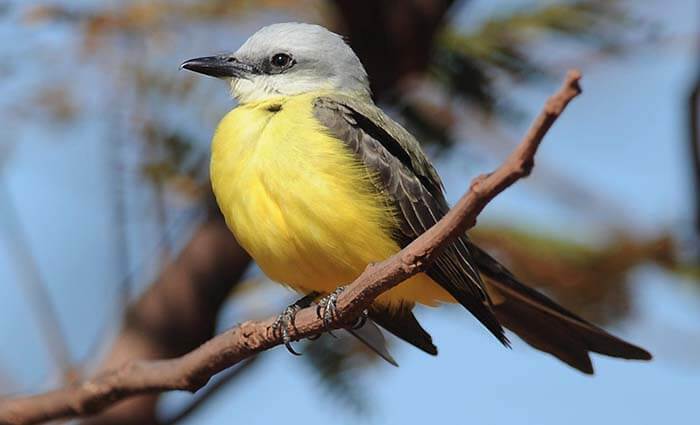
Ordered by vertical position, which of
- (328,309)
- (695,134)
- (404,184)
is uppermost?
(695,134)

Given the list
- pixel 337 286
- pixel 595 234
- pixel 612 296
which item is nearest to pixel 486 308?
pixel 337 286

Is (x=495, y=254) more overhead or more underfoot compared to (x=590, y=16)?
more underfoot

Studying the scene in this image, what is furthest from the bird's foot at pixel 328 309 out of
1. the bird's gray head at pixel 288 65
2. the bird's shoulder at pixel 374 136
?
the bird's gray head at pixel 288 65

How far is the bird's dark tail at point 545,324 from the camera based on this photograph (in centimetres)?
352

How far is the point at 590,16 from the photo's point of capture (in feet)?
14.6

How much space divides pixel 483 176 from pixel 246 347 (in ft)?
3.79

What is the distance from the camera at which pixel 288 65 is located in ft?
12.6

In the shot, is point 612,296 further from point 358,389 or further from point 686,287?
point 358,389

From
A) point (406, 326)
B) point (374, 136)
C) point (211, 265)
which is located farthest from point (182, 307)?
point (374, 136)

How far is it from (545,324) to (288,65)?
113 centimetres

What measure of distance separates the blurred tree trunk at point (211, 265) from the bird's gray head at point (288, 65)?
17.5 inches

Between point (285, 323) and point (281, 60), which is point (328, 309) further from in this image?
point (281, 60)

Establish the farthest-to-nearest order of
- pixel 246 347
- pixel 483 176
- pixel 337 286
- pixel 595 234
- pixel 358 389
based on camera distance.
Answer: pixel 595 234, pixel 358 389, pixel 337 286, pixel 246 347, pixel 483 176

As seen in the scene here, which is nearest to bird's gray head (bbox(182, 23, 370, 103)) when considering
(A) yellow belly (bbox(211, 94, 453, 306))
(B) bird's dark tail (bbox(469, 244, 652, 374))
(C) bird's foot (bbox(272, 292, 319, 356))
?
(A) yellow belly (bbox(211, 94, 453, 306))
